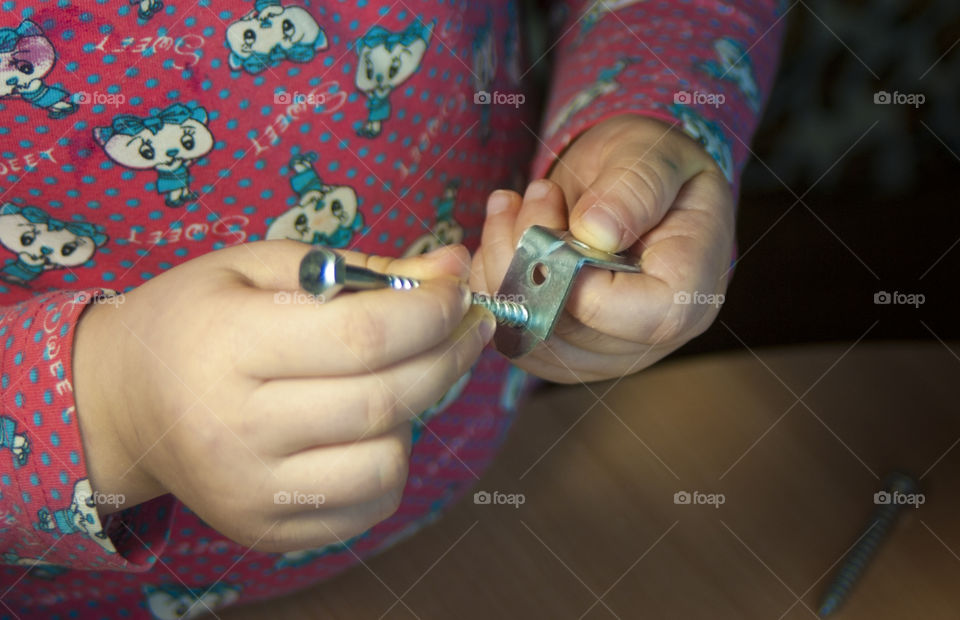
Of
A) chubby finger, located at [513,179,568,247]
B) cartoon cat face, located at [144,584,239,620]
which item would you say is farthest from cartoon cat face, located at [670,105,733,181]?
cartoon cat face, located at [144,584,239,620]

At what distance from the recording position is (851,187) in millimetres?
1349

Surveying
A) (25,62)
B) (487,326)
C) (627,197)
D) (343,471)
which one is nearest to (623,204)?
(627,197)

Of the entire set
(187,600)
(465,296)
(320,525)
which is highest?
(465,296)

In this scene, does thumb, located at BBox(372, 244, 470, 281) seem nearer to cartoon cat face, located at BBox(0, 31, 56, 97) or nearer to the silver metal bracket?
the silver metal bracket

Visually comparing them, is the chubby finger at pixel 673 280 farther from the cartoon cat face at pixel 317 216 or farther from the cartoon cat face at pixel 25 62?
the cartoon cat face at pixel 25 62

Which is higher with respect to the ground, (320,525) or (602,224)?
(602,224)

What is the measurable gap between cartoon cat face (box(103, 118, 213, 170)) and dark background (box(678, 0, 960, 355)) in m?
0.91

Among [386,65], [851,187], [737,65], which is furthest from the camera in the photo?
[851,187]

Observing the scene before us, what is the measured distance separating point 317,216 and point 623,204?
0.64 ft

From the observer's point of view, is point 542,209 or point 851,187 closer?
Answer: point 542,209

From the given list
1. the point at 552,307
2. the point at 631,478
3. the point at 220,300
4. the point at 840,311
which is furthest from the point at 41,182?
the point at 840,311

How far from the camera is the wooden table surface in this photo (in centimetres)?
55

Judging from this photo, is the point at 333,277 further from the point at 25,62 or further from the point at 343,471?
the point at 25,62

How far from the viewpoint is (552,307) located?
454mm
